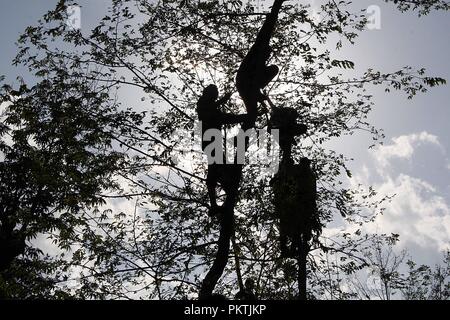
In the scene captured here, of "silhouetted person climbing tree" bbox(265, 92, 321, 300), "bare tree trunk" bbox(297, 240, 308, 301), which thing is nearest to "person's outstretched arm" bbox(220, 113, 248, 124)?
"silhouetted person climbing tree" bbox(265, 92, 321, 300)

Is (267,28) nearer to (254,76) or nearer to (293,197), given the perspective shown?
(254,76)

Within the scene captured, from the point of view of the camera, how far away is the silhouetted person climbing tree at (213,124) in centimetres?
599

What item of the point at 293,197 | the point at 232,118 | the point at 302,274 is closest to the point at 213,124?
the point at 232,118

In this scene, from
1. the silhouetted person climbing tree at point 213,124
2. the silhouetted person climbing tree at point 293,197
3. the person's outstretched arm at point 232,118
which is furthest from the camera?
the silhouetted person climbing tree at point 213,124

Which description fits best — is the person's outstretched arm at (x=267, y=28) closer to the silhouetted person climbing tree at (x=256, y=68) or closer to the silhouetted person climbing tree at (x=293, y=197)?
the silhouetted person climbing tree at (x=256, y=68)

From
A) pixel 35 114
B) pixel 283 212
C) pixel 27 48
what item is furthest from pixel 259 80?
pixel 27 48

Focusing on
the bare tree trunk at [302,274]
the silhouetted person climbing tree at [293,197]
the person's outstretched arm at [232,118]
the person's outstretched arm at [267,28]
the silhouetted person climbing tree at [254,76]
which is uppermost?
the person's outstretched arm at [267,28]

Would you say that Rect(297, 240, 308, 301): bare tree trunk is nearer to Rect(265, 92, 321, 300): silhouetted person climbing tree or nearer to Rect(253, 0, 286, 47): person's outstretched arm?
Rect(265, 92, 321, 300): silhouetted person climbing tree

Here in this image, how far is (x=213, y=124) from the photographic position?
6074mm

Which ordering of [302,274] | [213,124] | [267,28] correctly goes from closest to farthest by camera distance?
[302,274] < [267,28] < [213,124]

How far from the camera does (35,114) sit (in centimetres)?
844

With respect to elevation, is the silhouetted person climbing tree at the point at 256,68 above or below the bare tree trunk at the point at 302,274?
above

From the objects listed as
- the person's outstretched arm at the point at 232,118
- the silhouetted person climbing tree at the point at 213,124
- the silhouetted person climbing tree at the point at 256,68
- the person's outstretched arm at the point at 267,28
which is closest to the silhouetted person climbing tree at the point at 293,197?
the silhouetted person climbing tree at the point at 256,68
